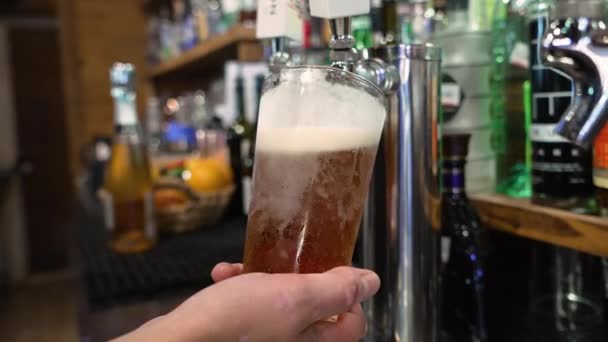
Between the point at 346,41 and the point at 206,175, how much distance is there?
78 centimetres

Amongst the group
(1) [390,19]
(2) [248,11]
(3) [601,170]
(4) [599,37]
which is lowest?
(3) [601,170]

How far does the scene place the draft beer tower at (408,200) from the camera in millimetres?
491

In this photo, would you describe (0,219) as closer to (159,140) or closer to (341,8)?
(159,140)

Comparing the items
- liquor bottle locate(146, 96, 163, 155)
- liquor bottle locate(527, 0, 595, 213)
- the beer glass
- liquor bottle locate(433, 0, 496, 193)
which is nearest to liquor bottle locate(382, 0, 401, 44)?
liquor bottle locate(433, 0, 496, 193)

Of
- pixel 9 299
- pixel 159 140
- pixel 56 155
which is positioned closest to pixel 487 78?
pixel 159 140

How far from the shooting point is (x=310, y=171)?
0.35 metres

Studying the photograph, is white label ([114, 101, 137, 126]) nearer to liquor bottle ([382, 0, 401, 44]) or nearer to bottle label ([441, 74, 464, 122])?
liquor bottle ([382, 0, 401, 44])

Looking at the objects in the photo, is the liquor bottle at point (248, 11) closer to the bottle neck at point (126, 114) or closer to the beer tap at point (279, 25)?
the bottle neck at point (126, 114)

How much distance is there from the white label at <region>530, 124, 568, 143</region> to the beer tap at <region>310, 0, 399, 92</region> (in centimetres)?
21

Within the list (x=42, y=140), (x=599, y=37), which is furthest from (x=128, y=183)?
(x=42, y=140)

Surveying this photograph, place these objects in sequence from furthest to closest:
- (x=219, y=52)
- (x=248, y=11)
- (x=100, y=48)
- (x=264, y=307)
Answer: (x=100, y=48), (x=219, y=52), (x=248, y=11), (x=264, y=307)

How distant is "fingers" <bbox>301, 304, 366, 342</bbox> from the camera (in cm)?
34

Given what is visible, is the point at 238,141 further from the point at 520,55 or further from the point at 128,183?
the point at 520,55

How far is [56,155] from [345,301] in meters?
4.52
